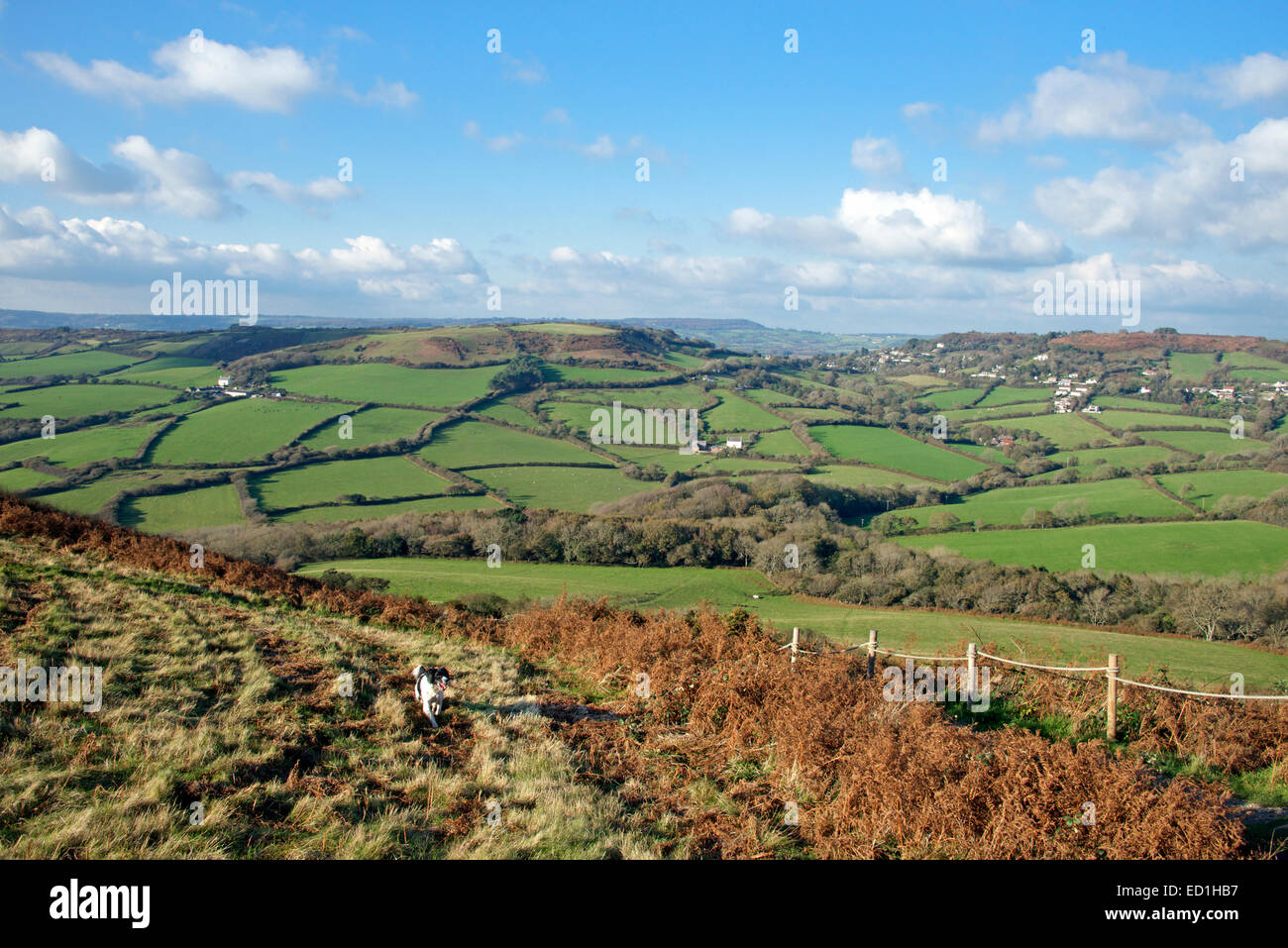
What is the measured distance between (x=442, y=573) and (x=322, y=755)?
103 ft

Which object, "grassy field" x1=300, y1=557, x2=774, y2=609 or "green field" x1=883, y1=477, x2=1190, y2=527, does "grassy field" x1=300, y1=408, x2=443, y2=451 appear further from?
"green field" x1=883, y1=477, x2=1190, y2=527

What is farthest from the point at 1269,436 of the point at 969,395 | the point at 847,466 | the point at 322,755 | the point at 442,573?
the point at 322,755

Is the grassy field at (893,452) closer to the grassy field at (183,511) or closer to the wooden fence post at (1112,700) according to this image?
the grassy field at (183,511)

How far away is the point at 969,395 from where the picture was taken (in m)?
115

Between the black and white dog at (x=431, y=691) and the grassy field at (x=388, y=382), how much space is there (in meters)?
78.8

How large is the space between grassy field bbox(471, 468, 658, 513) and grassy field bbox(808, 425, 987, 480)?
28718mm

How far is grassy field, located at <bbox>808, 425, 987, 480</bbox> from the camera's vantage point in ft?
239

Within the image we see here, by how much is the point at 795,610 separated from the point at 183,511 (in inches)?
1801

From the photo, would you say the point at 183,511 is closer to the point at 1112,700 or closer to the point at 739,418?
the point at 1112,700

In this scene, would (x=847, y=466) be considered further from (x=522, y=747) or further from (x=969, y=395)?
(x=522, y=747)

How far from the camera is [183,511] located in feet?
161

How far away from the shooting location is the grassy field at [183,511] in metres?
45.8

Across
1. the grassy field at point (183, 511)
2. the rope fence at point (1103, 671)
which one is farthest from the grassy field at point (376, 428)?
the rope fence at point (1103, 671)

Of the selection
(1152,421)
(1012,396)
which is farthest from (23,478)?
(1012,396)
